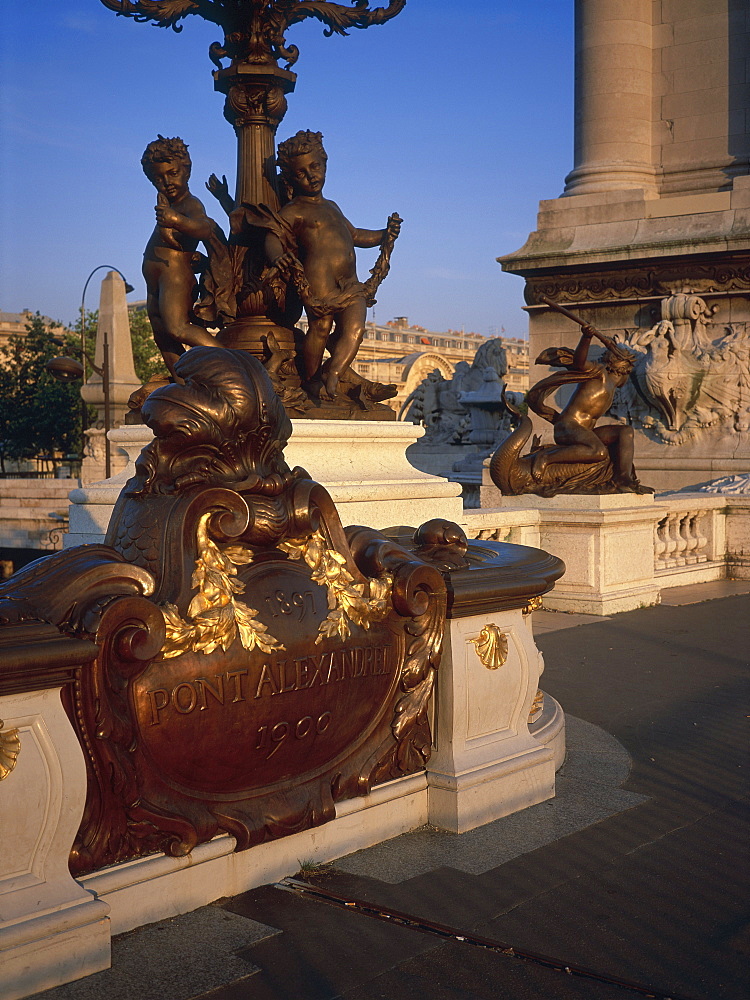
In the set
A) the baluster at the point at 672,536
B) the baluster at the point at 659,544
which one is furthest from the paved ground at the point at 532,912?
the baluster at the point at 672,536

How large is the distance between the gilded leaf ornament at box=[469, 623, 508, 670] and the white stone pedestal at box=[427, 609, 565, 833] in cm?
2

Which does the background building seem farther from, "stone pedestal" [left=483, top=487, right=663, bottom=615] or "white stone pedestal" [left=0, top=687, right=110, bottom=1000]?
"white stone pedestal" [left=0, top=687, right=110, bottom=1000]

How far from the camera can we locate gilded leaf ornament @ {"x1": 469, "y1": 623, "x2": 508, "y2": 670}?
488cm

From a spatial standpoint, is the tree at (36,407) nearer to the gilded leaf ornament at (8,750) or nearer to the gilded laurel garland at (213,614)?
the gilded laurel garland at (213,614)

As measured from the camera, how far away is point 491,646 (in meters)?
4.91

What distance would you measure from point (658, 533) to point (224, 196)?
7.91m

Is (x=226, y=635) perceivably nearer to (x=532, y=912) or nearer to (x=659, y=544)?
(x=532, y=912)

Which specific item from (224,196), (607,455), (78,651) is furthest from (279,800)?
(607,455)

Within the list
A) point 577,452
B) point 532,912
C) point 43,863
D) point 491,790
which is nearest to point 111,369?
point 577,452

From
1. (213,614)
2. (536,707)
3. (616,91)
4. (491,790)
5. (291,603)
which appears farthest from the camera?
(616,91)

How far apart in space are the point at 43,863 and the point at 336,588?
1.46 metres

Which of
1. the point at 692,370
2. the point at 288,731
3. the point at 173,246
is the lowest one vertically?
the point at 288,731

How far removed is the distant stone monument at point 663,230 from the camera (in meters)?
18.4

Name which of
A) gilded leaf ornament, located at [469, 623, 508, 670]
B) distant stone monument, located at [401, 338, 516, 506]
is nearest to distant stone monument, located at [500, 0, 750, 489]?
distant stone monument, located at [401, 338, 516, 506]
